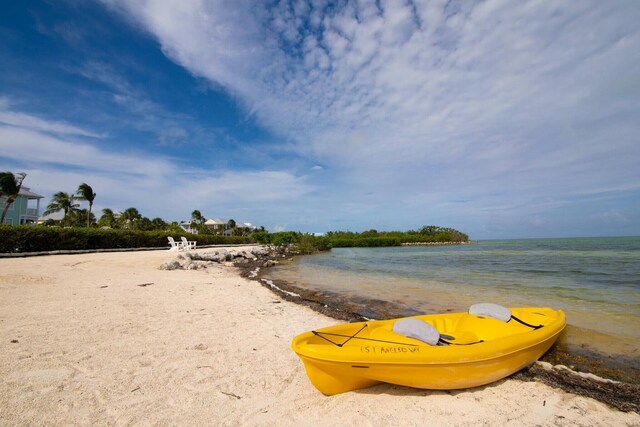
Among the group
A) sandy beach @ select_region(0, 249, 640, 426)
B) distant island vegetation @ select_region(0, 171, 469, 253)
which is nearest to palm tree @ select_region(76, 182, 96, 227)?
distant island vegetation @ select_region(0, 171, 469, 253)

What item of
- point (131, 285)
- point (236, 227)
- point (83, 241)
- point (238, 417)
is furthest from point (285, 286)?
point (236, 227)

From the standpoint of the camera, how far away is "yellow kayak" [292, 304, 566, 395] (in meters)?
3.30

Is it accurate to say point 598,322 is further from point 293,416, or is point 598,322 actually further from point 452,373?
point 293,416

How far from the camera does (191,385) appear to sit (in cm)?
363

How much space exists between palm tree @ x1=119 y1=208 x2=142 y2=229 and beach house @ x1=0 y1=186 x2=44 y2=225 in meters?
17.4

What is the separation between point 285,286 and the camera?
12.0 meters

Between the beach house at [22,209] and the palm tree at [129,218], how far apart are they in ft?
57.1

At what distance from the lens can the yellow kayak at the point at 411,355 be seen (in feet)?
10.8

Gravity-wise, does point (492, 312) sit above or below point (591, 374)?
above

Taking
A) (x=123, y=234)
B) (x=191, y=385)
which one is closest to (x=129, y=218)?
(x=123, y=234)

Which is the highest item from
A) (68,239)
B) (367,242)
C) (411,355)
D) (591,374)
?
(367,242)

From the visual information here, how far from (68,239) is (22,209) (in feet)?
72.6

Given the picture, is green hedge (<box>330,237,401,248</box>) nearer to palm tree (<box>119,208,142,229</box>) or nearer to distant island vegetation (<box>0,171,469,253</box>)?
distant island vegetation (<box>0,171,469,253</box>)

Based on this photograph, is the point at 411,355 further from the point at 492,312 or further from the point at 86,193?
the point at 86,193
